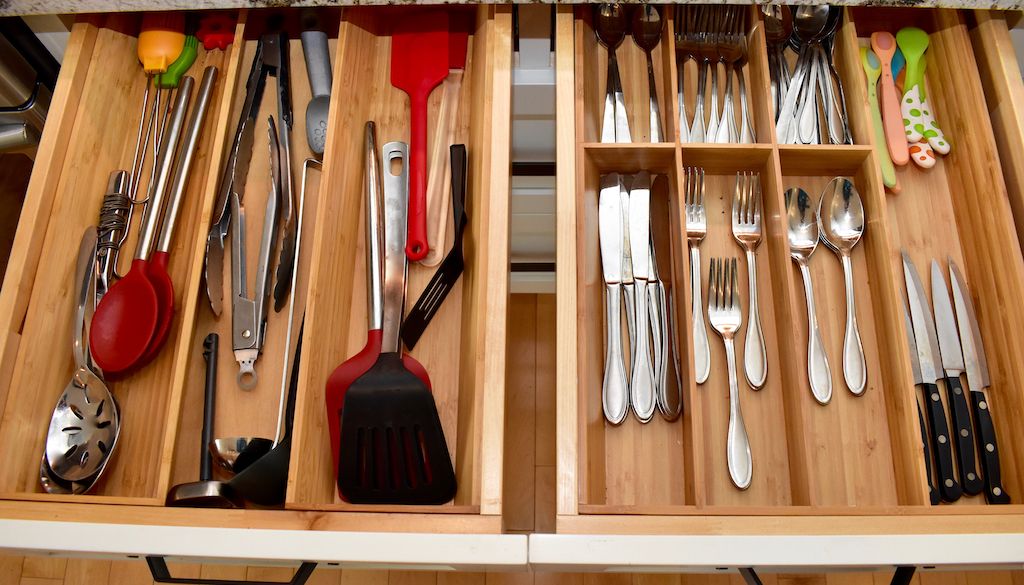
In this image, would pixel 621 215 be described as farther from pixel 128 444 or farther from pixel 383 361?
pixel 128 444

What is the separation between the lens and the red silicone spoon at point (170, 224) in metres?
0.95

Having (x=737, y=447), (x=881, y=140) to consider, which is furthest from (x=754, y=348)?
(x=881, y=140)

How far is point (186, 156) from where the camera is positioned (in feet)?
3.40

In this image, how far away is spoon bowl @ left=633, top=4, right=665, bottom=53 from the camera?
1096 mm

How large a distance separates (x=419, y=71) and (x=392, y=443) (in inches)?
22.3

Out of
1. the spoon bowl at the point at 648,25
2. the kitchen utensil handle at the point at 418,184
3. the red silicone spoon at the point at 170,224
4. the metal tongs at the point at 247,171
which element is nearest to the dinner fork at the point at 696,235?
the spoon bowl at the point at 648,25

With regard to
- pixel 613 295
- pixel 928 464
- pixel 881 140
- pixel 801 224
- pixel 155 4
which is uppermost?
pixel 155 4

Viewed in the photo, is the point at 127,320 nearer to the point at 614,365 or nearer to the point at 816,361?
the point at 614,365

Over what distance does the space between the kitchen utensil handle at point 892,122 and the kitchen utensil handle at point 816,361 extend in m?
0.24

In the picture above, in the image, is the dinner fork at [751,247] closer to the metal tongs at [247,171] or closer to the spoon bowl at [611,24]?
the spoon bowl at [611,24]

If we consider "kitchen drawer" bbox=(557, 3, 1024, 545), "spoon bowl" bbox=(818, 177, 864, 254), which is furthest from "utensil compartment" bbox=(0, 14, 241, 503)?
"spoon bowl" bbox=(818, 177, 864, 254)

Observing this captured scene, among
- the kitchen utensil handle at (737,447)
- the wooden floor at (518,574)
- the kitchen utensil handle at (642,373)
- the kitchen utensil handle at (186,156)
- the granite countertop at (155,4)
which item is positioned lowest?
the wooden floor at (518,574)

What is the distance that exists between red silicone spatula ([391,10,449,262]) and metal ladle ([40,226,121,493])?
419 mm

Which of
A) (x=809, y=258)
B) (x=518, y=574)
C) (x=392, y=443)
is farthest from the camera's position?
(x=518, y=574)
